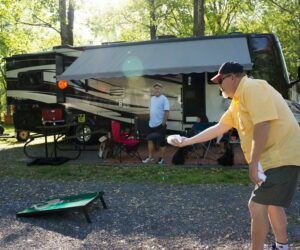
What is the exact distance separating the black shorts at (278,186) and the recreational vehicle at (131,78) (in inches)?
282

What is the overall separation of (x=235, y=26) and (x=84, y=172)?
2602 cm

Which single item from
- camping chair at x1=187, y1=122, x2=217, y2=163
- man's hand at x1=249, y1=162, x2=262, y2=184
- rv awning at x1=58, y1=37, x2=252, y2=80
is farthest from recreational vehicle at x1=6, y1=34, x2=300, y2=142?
man's hand at x1=249, y1=162, x2=262, y2=184

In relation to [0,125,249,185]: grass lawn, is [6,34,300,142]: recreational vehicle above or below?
above

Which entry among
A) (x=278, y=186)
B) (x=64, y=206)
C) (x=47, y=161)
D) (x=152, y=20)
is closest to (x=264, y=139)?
(x=278, y=186)

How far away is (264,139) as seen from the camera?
3156mm

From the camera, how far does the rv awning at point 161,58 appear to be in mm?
10742

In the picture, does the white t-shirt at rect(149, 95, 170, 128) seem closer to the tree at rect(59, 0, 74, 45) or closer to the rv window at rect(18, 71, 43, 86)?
the rv window at rect(18, 71, 43, 86)

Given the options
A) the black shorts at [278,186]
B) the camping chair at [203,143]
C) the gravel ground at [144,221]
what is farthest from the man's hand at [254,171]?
the camping chair at [203,143]

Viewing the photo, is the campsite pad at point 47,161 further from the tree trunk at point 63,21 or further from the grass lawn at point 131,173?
the tree trunk at point 63,21

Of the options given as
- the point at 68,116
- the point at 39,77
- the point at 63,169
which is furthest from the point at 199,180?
the point at 39,77

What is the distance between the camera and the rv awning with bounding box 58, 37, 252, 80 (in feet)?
35.2

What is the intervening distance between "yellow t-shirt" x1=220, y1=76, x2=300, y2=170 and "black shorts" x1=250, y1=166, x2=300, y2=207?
0.05 m

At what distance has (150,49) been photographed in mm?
12164

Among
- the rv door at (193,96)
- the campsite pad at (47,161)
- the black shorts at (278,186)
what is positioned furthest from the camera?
the rv door at (193,96)
